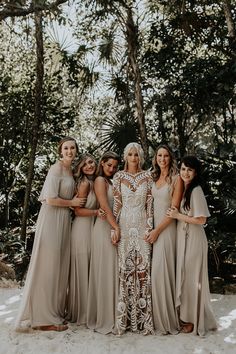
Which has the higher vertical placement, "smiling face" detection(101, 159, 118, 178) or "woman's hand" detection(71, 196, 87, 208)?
"smiling face" detection(101, 159, 118, 178)

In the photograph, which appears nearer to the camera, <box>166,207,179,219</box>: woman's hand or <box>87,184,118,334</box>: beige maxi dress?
<box>166,207,179,219</box>: woman's hand

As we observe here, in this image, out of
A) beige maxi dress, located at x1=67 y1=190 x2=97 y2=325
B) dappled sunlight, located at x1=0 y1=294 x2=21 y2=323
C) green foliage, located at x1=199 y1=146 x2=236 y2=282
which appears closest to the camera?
beige maxi dress, located at x1=67 y1=190 x2=97 y2=325

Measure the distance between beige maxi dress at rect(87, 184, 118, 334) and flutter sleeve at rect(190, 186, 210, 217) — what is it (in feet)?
3.55

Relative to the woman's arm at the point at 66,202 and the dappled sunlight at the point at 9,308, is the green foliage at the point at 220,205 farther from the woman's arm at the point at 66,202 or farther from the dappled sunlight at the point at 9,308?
the dappled sunlight at the point at 9,308

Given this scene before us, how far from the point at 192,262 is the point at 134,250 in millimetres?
705

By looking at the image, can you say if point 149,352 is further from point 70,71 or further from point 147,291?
point 70,71

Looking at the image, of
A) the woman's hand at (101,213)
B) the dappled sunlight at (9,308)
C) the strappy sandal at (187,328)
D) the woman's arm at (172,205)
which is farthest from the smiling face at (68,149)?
the strappy sandal at (187,328)

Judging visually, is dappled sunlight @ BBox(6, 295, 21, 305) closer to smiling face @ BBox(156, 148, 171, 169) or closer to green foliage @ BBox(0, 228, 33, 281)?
green foliage @ BBox(0, 228, 33, 281)

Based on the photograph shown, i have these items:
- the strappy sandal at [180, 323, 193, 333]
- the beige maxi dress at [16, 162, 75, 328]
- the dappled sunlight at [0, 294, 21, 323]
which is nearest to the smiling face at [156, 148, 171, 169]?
the beige maxi dress at [16, 162, 75, 328]

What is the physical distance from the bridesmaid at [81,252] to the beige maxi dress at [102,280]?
3.6 inches

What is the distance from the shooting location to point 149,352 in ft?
14.5

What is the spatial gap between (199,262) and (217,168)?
3.37 m

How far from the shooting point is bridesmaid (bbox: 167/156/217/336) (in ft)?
15.9

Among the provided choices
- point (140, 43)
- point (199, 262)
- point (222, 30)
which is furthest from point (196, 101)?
point (199, 262)
